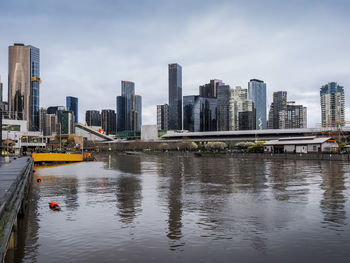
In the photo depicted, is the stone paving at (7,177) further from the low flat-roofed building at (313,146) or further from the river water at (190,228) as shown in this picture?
the low flat-roofed building at (313,146)

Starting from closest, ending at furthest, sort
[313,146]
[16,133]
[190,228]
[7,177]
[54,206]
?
[190,228]
[54,206]
[7,177]
[313,146]
[16,133]

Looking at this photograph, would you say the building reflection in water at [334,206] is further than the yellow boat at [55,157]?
No

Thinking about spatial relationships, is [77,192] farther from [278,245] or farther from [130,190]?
[278,245]

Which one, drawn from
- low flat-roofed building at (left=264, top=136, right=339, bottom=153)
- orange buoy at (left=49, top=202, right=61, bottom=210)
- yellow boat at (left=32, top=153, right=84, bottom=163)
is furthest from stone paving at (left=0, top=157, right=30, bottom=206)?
low flat-roofed building at (left=264, top=136, right=339, bottom=153)

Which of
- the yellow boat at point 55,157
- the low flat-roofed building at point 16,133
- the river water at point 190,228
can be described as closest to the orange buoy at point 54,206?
the river water at point 190,228

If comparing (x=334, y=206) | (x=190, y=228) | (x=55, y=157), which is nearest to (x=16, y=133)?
(x=55, y=157)

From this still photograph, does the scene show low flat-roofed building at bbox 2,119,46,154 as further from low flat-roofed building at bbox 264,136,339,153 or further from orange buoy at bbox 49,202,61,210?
orange buoy at bbox 49,202,61,210

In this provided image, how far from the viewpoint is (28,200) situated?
28188mm

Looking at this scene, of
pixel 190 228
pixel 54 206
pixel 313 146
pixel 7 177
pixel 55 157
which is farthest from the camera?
pixel 313 146

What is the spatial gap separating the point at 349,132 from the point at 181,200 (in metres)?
154

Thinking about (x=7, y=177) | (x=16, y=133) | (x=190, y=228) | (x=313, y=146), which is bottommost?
(x=190, y=228)

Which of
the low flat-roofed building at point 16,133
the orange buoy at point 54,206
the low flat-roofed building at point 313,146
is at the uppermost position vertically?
the low flat-roofed building at point 16,133

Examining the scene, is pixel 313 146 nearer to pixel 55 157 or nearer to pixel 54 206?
pixel 55 157

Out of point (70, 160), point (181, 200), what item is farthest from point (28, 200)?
point (70, 160)
